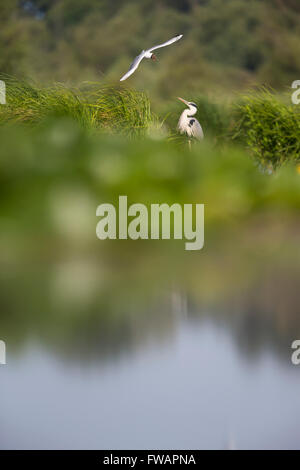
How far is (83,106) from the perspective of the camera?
236 cm

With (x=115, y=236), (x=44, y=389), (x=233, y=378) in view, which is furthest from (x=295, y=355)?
(x=115, y=236)

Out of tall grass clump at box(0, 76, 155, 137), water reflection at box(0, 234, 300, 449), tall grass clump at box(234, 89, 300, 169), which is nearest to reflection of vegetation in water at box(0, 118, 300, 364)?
water reflection at box(0, 234, 300, 449)

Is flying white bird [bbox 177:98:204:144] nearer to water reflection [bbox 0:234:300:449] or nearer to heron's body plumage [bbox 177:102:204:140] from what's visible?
heron's body plumage [bbox 177:102:204:140]

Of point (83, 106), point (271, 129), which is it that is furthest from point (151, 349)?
point (271, 129)

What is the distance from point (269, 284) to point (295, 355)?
0.31 meters

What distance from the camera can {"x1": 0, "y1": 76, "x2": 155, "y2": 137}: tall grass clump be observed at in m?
2.30

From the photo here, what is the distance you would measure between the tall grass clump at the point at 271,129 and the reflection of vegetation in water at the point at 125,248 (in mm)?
426

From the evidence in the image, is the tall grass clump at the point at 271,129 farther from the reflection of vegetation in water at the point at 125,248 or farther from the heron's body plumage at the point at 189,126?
the reflection of vegetation in water at the point at 125,248

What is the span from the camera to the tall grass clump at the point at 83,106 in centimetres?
230

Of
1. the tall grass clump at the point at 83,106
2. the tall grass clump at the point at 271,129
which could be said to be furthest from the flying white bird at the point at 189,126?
the tall grass clump at the point at 271,129

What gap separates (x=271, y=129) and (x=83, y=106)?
77 cm

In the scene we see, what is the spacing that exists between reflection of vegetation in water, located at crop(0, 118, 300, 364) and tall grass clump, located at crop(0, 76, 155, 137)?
11.9 inches

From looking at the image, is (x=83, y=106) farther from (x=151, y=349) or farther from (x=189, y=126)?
(x=151, y=349)
